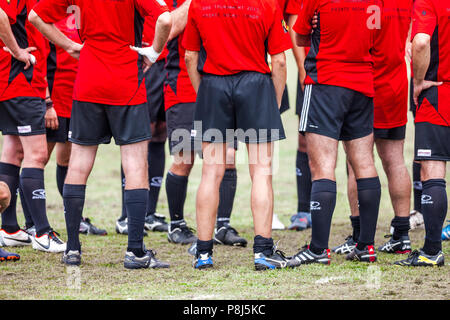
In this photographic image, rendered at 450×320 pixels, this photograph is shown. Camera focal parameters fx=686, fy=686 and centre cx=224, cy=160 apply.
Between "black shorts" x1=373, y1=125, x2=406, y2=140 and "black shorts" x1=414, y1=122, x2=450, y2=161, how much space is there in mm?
646

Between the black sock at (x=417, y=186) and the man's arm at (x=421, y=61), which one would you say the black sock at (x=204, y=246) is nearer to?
the man's arm at (x=421, y=61)

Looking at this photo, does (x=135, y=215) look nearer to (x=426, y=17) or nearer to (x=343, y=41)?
(x=343, y=41)

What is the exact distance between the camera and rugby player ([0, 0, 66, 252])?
6410 mm

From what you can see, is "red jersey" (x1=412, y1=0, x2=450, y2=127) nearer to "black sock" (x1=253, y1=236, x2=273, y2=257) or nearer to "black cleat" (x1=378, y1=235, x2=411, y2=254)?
"black cleat" (x1=378, y1=235, x2=411, y2=254)

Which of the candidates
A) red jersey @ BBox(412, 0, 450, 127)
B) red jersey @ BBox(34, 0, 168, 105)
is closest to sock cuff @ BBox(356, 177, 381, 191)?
red jersey @ BBox(412, 0, 450, 127)

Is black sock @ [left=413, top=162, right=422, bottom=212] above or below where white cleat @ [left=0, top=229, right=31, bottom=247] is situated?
above

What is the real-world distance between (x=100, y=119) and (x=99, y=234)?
7.53 feet

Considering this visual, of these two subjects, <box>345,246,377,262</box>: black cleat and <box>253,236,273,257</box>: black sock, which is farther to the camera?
<box>345,246,377,262</box>: black cleat

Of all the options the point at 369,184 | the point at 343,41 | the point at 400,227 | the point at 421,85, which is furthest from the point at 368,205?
the point at 343,41

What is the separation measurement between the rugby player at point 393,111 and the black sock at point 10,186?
3151mm

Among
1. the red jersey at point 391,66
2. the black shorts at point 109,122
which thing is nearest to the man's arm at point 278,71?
the red jersey at point 391,66

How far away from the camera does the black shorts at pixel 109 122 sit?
18.3 feet

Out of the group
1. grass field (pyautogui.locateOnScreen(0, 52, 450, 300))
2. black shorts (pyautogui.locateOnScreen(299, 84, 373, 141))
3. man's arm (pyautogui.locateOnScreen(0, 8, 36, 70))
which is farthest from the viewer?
man's arm (pyautogui.locateOnScreen(0, 8, 36, 70))

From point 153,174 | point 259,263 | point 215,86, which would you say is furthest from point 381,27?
→ point 153,174
